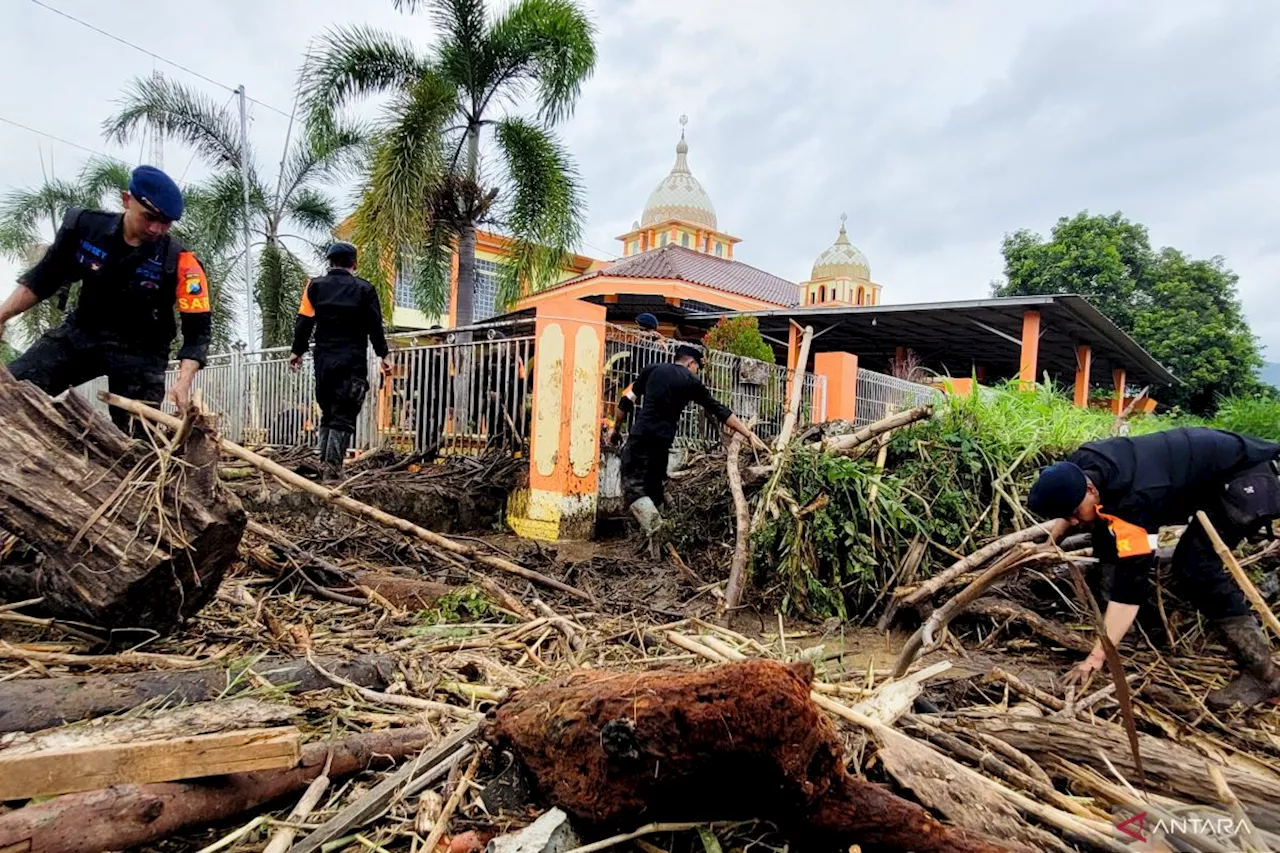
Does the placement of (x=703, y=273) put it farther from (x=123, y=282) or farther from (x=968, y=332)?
(x=123, y=282)

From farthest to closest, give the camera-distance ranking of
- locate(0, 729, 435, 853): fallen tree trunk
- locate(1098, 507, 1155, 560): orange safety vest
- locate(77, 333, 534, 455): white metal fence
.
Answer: locate(77, 333, 534, 455): white metal fence → locate(1098, 507, 1155, 560): orange safety vest → locate(0, 729, 435, 853): fallen tree trunk

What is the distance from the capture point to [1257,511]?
10.7 feet

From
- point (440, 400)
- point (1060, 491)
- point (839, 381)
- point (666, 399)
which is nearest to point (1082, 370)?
point (839, 381)

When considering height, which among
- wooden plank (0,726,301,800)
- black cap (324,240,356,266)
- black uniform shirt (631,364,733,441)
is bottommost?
wooden plank (0,726,301,800)

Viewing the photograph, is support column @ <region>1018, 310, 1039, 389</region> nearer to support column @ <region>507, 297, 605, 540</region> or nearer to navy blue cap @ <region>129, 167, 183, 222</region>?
support column @ <region>507, 297, 605, 540</region>

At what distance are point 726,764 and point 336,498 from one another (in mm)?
2728

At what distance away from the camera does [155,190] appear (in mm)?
3348

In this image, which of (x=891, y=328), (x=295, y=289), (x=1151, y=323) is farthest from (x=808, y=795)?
(x=1151, y=323)

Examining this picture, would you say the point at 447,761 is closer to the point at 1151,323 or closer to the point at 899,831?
the point at 899,831

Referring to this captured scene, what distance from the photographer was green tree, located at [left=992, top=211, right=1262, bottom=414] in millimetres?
24844

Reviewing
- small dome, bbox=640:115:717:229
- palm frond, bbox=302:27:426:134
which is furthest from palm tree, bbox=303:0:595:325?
small dome, bbox=640:115:717:229

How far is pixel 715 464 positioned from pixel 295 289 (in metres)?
16.5

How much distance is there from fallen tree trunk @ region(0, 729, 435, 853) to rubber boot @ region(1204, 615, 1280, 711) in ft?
12.4

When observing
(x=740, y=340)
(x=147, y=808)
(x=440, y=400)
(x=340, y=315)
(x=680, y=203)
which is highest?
(x=680, y=203)
